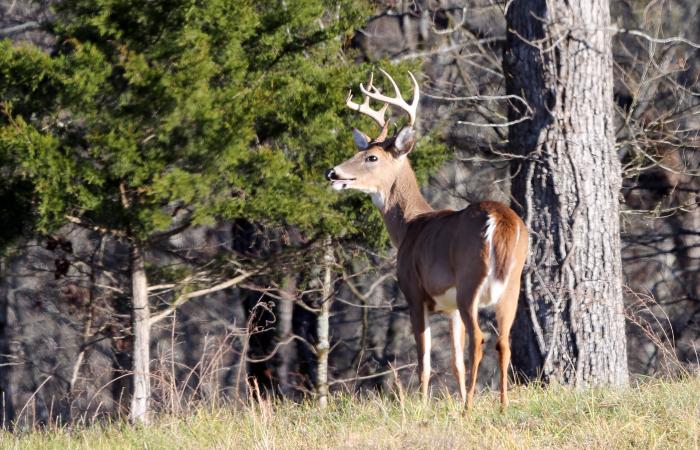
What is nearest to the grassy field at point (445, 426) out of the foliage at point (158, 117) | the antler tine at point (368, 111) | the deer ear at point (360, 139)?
the foliage at point (158, 117)

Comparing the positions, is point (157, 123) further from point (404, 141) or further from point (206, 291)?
point (206, 291)

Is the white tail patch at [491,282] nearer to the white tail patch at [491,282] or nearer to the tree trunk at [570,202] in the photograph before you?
the white tail patch at [491,282]

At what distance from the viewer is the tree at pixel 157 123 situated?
8016 mm

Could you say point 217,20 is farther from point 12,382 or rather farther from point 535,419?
point 12,382

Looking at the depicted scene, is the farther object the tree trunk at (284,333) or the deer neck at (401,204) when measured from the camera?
the tree trunk at (284,333)

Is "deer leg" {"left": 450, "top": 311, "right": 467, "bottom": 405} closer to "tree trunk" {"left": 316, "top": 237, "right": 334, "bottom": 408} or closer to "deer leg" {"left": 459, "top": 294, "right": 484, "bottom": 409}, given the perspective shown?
"deer leg" {"left": 459, "top": 294, "right": 484, "bottom": 409}

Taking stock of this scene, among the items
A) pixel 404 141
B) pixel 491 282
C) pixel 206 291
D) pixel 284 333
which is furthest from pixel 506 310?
pixel 284 333

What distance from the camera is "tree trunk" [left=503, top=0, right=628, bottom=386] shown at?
8828mm

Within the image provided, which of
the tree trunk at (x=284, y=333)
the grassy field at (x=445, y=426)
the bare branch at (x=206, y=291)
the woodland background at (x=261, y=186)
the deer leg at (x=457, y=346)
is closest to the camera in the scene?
the grassy field at (x=445, y=426)

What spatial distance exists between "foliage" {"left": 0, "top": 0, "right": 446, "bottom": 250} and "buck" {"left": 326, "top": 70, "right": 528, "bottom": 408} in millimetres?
545

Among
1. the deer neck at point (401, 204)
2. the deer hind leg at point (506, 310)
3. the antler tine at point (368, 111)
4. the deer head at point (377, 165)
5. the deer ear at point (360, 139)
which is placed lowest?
the deer hind leg at point (506, 310)

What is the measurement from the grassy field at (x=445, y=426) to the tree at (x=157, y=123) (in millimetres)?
1318

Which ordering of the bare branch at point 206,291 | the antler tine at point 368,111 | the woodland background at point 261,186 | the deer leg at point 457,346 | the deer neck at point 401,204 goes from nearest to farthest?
1. the deer leg at point 457,346
2. the woodland background at point 261,186
3. the deer neck at point 401,204
4. the antler tine at point 368,111
5. the bare branch at point 206,291

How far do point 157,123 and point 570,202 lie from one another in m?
3.21
